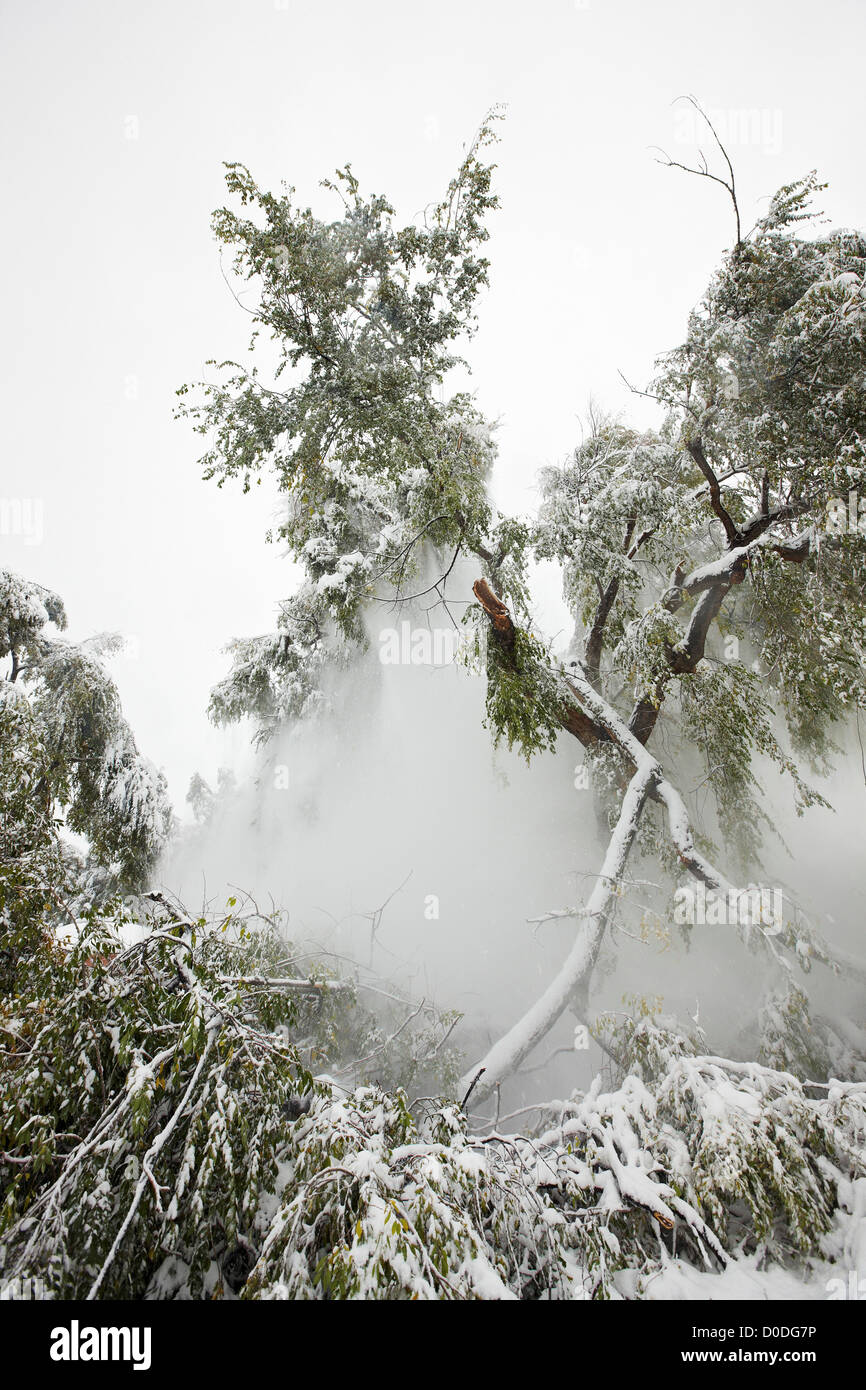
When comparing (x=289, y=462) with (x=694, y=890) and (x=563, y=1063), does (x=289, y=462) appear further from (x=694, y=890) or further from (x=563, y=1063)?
(x=563, y=1063)

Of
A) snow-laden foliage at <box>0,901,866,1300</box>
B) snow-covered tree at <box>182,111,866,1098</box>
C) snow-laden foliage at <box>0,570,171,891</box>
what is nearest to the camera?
snow-laden foliage at <box>0,901,866,1300</box>

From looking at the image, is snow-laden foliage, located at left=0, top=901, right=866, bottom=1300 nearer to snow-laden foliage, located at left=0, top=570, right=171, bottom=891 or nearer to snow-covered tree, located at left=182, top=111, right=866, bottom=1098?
snow-covered tree, located at left=182, top=111, right=866, bottom=1098

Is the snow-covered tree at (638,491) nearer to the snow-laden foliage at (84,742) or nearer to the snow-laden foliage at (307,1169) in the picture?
the snow-laden foliage at (307,1169)

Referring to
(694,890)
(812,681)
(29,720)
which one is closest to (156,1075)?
(29,720)

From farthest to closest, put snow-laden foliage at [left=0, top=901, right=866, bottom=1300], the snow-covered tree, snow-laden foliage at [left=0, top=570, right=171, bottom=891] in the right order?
snow-laden foliage at [left=0, top=570, right=171, bottom=891] < the snow-covered tree < snow-laden foliage at [left=0, top=901, right=866, bottom=1300]

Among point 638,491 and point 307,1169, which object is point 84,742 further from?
point 638,491

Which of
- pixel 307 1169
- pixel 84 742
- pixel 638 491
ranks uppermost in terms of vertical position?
pixel 638 491

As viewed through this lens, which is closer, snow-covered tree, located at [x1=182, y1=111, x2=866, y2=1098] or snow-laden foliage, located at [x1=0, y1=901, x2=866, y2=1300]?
snow-laden foliage, located at [x1=0, y1=901, x2=866, y2=1300]

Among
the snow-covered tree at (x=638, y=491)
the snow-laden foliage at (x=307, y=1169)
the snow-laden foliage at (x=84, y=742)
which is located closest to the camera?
the snow-laden foliage at (x=307, y=1169)

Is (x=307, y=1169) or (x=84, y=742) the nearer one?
(x=307, y=1169)

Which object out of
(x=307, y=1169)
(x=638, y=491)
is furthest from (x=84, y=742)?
(x=638, y=491)

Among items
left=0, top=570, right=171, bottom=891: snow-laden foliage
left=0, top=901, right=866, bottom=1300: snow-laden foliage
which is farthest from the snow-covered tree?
left=0, top=570, right=171, bottom=891: snow-laden foliage

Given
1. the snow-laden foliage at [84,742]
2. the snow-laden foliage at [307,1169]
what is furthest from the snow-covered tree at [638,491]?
the snow-laden foliage at [84,742]
